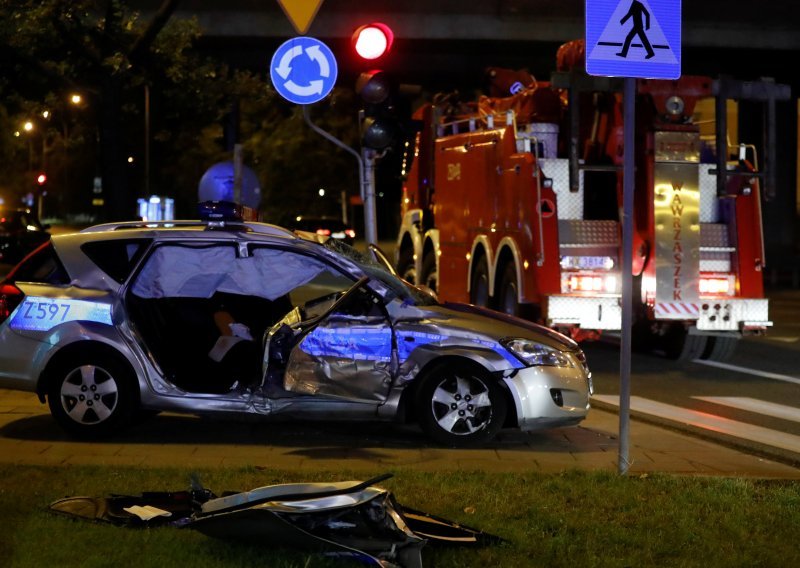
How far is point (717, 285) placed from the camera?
48.1ft

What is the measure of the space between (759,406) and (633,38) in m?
5.35

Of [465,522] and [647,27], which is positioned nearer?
[465,522]

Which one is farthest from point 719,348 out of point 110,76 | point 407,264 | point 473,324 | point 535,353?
point 110,76

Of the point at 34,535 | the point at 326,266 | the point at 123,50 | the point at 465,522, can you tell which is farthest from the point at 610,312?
the point at 123,50

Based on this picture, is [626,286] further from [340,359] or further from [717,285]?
[717,285]

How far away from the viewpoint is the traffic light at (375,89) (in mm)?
12172

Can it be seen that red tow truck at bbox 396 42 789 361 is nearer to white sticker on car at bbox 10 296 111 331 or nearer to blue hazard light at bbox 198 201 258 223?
blue hazard light at bbox 198 201 258 223

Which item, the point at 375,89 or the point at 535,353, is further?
the point at 375,89

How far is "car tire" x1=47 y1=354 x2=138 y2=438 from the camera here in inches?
371

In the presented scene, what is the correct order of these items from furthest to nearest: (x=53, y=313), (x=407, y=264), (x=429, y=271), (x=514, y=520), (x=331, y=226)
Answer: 1. (x=331, y=226)
2. (x=407, y=264)
3. (x=429, y=271)
4. (x=53, y=313)
5. (x=514, y=520)

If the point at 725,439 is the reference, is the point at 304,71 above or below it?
above

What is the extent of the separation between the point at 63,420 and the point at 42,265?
1202 mm

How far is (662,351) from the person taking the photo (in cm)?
1684

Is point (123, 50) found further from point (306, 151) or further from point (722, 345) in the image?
point (306, 151)
